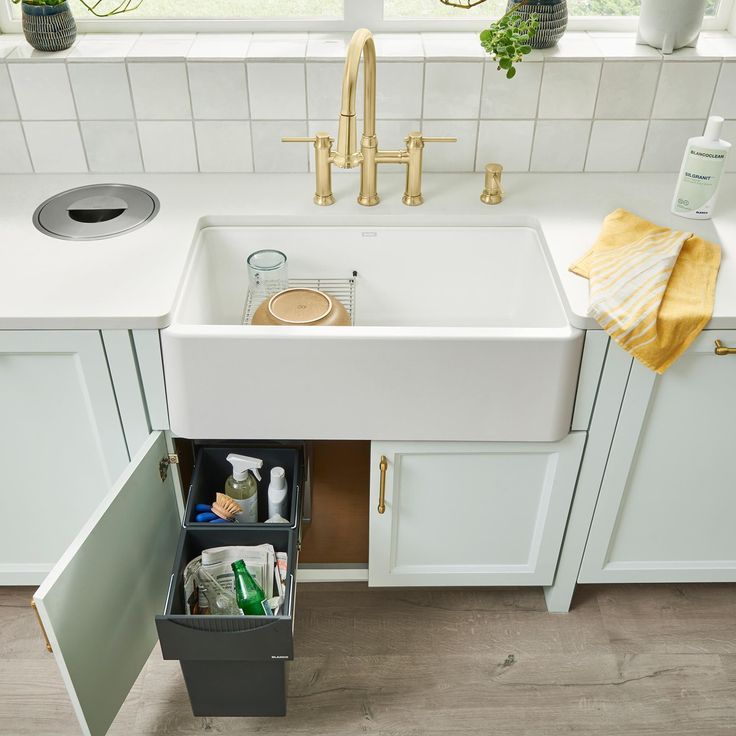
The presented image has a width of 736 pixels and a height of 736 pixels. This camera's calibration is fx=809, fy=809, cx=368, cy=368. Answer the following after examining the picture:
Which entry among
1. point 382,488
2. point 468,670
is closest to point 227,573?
point 382,488

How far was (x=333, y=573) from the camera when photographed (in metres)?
1.89

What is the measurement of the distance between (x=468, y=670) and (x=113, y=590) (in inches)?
32.8

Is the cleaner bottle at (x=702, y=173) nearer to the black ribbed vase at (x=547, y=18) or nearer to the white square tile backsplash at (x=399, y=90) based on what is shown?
the black ribbed vase at (x=547, y=18)

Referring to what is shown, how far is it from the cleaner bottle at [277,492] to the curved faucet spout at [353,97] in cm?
63

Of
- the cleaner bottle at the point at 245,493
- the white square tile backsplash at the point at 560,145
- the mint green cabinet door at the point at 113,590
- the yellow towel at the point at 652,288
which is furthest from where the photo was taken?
the white square tile backsplash at the point at 560,145

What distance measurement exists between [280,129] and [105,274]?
546 millimetres

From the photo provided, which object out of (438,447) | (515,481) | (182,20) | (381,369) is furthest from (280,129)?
(515,481)

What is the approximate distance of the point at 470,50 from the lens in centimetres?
177

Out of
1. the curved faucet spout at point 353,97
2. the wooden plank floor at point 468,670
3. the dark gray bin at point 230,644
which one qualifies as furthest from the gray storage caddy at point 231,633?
the curved faucet spout at point 353,97

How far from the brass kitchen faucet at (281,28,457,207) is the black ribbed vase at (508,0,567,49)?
1.08 feet

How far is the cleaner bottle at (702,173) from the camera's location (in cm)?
158

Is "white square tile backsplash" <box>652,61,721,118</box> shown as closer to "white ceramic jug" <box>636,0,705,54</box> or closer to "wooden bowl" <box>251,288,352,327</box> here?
"white ceramic jug" <box>636,0,705,54</box>

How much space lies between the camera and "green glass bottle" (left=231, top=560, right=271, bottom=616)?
1505 mm

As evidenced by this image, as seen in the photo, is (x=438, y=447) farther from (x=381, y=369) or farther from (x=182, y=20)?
(x=182, y=20)
